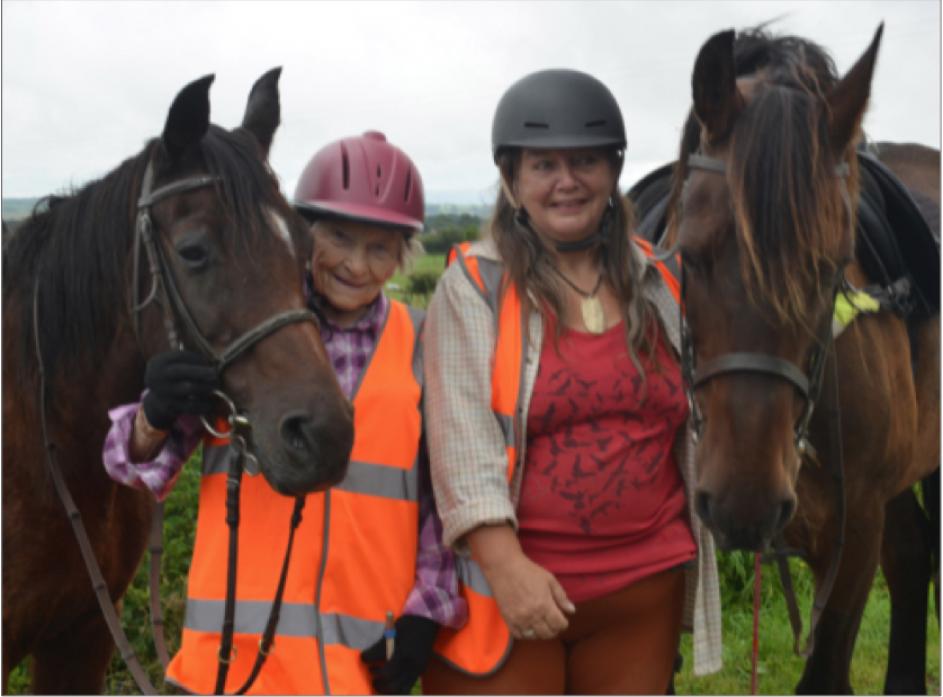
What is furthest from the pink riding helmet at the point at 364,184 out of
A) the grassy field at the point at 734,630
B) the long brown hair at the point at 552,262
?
the grassy field at the point at 734,630

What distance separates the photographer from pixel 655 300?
109 inches

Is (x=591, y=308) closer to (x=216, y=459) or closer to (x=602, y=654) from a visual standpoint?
(x=602, y=654)

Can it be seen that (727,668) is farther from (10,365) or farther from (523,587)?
(10,365)

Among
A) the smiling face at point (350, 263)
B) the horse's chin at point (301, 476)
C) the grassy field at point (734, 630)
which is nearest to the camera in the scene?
the horse's chin at point (301, 476)

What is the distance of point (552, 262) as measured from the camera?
276 centimetres

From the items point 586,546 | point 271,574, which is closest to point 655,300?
point 586,546

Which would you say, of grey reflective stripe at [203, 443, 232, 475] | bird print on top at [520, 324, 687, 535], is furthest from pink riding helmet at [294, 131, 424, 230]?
grey reflective stripe at [203, 443, 232, 475]

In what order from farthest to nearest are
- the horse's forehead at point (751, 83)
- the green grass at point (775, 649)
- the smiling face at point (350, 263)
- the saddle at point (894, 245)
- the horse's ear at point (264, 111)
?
the green grass at point (775, 649)
the saddle at point (894, 245)
the horse's ear at point (264, 111)
the horse's forehead at point (751, 83)
the smiling face at point (350, 263)

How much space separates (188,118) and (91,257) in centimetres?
51

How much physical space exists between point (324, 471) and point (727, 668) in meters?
3.67

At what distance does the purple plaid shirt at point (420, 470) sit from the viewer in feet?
8.52

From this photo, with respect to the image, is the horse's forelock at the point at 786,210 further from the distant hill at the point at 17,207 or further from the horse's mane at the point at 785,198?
the distant hill at the point at 17,207

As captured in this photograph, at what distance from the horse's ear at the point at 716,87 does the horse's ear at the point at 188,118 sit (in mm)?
1229

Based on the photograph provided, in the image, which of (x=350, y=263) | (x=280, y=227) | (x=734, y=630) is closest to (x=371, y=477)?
(x=350, y=263)
